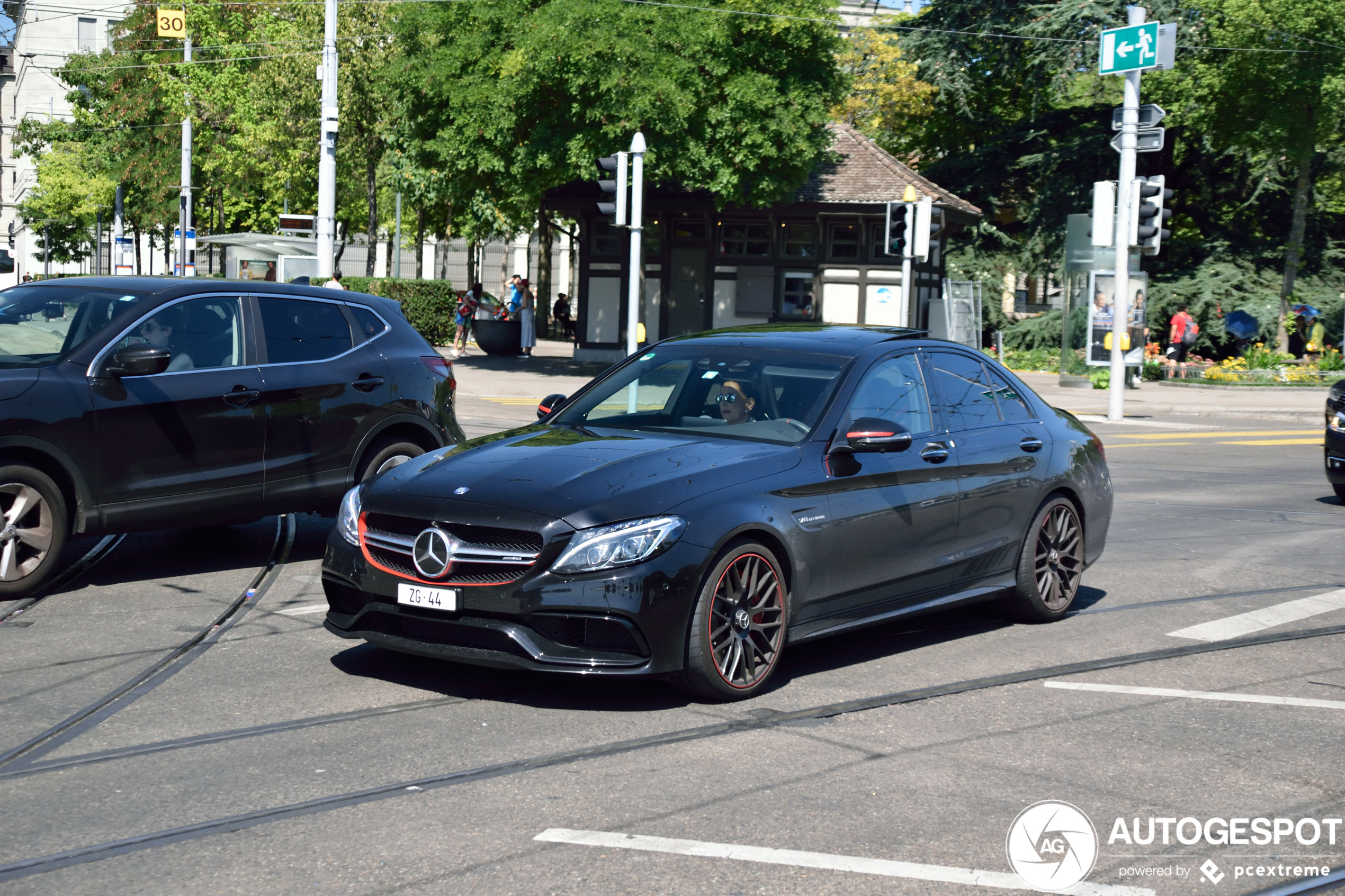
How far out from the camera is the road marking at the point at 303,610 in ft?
25.1

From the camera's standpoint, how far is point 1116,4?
3975 cm

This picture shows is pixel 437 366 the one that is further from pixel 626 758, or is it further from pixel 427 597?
pixel 626 758

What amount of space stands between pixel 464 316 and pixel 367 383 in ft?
89.7

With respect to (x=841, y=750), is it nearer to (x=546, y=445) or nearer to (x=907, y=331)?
(x=546, y=445)

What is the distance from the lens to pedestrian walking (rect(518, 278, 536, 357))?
3569 centimetres

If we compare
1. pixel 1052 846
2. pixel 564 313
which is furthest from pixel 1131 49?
pixel 564 313

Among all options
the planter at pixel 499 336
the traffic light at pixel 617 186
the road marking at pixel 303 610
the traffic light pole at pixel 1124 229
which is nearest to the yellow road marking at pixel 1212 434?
the traffic light pole at pixel 1124 229

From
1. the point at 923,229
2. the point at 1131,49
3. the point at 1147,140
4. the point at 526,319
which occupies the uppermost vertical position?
the point at 1131,49

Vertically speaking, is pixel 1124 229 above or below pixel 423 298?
above

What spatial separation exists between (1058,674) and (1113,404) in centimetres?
1894

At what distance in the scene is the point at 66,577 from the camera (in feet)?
27.7

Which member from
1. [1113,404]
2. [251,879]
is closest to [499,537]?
[251,879]

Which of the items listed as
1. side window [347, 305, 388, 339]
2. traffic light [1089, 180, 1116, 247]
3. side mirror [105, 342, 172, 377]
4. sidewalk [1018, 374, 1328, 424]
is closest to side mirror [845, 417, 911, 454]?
side mirror [105, 342, 172, 377]

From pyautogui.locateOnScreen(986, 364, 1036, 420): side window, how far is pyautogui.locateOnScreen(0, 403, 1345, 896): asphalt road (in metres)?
1.15
